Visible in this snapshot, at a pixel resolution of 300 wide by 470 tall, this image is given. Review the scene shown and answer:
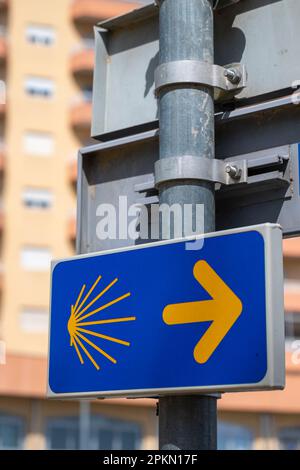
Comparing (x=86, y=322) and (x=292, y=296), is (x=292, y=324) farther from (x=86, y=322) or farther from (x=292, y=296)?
(x=86, y=322)

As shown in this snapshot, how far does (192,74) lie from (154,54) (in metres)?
0.51

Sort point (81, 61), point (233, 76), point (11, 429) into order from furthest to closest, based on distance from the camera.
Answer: point (81, 61), point (11, 429), point (233, 76)

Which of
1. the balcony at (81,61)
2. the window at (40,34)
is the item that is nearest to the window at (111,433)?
the balcony at (81,61)

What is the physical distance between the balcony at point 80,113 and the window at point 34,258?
505 centimetres

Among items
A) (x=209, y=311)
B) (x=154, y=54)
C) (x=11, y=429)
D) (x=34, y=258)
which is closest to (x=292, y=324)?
(x=34, y=258)

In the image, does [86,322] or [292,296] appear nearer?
[86,322]

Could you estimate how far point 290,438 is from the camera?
36031mm

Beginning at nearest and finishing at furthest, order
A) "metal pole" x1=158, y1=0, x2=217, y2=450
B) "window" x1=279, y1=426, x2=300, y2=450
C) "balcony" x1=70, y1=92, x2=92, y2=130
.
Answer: "metal pole" x1=158, y1=0, x2=217, y2=450
"window" x1=279, y1=426, x2=300, y2=450
"balcony" x1=70, y1=92, x2=92, y2=130

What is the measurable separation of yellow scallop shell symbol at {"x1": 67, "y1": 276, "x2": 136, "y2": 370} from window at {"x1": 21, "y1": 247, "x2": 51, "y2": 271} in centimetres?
3283

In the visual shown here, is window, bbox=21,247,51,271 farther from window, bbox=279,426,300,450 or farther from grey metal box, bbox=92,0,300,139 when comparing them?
grey metal box, bbox=92,0,300,139

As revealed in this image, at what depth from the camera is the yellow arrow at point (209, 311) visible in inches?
97.3

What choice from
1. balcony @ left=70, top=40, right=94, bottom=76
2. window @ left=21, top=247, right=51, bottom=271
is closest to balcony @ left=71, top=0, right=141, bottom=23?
balcony @ left=70, top=40, right=94, bottom=76

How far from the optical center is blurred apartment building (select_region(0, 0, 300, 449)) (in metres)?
34.2

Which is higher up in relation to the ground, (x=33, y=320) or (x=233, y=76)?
(x=33, y=320)
